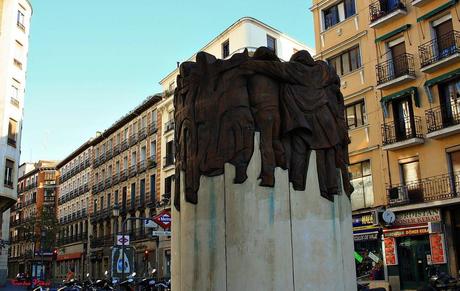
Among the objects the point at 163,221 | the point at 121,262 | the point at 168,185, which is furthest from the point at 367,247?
the point at 168,185

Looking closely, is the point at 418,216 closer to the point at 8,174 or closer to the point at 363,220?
the point at 363,220

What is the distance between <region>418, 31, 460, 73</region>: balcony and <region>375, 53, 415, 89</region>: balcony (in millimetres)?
686

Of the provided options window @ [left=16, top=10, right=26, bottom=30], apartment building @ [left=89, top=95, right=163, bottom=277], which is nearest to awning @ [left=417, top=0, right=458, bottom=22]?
apartment building @ [left=89, top=95, right=163, bottom=277]

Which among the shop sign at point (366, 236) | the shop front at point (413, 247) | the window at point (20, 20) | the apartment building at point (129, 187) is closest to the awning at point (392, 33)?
the shop front at point (413, 247)

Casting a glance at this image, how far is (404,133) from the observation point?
79.5 ft

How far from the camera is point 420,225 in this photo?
2264 centimetres

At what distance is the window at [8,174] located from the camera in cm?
3528

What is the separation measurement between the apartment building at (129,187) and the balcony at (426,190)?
20.1 metres

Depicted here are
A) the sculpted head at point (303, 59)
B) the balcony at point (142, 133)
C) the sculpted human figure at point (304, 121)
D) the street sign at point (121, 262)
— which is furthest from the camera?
the balcony at point (142, 133)

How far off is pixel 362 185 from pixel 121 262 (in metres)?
15.3

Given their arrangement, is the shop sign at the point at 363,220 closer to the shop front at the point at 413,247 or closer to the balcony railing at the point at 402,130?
the shop front at the point at 413,247

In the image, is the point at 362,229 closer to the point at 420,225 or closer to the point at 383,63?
the point at 420,225

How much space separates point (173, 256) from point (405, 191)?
17.2m

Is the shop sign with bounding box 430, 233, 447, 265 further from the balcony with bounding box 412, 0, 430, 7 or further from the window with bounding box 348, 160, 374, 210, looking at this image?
the balcony with bounding box 412, 0, 430, 7
